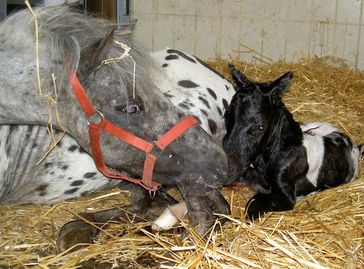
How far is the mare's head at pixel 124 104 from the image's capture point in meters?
2.59

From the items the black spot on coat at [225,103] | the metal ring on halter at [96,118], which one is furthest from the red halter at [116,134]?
the black spot on coat at [225,103]

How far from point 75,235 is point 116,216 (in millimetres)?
446

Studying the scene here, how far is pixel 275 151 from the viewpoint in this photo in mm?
3678

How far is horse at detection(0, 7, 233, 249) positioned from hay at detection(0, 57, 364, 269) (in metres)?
0.27

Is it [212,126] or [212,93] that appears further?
[212,93]

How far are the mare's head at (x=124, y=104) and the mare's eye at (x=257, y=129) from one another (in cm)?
59

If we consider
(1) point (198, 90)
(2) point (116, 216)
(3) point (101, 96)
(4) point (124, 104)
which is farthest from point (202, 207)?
(1) point (198, 90)

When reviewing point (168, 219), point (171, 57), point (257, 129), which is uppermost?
point (171, 57)

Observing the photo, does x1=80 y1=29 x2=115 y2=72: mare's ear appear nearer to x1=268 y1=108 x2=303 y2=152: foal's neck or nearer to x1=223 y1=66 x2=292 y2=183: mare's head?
x1=223 y1=66 x2=292 y2=183: mare's head

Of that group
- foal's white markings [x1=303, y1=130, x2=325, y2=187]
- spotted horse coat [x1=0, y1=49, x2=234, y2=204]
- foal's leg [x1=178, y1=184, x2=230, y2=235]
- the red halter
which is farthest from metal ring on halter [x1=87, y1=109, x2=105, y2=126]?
foal's white markings [x1=303, y1=130, x2=325, y2=187]

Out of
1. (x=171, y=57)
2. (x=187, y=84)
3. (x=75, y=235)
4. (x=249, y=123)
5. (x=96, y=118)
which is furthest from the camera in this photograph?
(x=171, y=57)

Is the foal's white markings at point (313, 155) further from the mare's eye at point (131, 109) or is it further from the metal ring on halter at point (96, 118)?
the metal ring on halter at point (96, 118)

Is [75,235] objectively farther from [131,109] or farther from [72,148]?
[131,109]

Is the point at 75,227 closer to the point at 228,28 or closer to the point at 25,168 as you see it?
the point at 25,168
